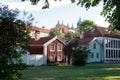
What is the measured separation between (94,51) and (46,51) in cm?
1984

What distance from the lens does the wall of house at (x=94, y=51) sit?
81875 millimetres

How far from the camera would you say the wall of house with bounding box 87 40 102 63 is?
8188 cm

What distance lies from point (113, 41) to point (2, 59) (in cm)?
7919

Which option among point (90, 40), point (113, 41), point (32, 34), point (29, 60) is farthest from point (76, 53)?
point (32, 34)

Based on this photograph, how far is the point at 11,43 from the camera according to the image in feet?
37.9

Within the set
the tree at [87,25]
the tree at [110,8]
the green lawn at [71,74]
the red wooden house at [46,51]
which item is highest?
the tree at [87,25]

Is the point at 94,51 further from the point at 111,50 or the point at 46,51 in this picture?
the point at 46,51

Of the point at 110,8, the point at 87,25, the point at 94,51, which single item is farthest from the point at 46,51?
the point at 87,25

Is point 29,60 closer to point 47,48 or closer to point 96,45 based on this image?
point 47,48

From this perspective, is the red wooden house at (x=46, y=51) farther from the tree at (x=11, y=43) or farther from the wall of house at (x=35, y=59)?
the tree at (x=11, y=43)

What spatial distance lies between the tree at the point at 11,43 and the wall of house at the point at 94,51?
229ft

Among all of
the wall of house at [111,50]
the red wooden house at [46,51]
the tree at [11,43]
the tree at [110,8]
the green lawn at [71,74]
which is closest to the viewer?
the tree at [11,43]

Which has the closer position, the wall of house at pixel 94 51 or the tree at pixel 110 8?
the tree at pixel 110 8

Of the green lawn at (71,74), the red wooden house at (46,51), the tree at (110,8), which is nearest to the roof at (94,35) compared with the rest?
the red wooden house at (46,51)
